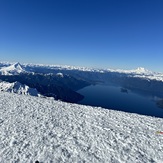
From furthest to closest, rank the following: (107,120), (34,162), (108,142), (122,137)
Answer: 1. (107,120)
2. (122,137)
3. (108,142)
4. (34,162)

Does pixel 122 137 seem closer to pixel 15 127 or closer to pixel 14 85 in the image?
pixel 15 127

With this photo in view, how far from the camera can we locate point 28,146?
877 cm

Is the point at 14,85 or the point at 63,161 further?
the point at 14,85

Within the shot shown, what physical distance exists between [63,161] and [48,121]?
538cm

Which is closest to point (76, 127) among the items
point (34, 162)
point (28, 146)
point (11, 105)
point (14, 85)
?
point (28, 146)

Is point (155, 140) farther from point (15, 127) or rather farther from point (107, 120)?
point (15, 127)

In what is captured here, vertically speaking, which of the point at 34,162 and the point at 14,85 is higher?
the point at 34,162

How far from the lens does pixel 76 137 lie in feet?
33.4

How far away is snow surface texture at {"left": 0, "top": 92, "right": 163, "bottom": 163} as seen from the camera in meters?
8.05

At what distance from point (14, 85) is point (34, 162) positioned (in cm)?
19418

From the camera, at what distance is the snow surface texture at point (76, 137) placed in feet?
26.4

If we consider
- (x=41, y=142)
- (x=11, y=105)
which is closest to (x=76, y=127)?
(x=41, y=142)

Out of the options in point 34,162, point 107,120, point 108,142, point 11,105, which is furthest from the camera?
point 11,105

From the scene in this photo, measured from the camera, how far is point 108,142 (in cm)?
970
